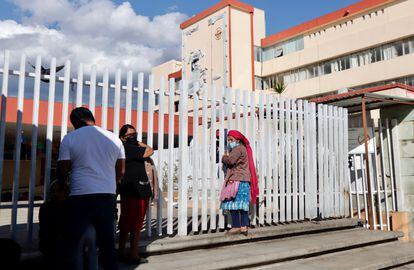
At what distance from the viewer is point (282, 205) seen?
6.59 meters

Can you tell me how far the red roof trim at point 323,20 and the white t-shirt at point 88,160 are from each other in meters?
28.8

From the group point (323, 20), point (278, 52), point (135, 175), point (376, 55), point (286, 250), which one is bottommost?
point (286, 250)

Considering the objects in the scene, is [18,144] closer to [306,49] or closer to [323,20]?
[323,20]

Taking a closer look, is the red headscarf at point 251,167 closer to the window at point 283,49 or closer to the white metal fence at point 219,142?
the white metal fence at point 219,142

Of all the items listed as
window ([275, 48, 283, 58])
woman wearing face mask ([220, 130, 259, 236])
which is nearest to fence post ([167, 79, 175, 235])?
woman wearing face mask ([220, 130, 259, 236])

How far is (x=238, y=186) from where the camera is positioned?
221 inches

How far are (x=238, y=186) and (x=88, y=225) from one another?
2.70 m

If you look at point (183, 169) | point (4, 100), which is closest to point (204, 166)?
point (183, 169)

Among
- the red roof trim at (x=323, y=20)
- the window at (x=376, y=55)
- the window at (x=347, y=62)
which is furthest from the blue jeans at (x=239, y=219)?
the red roof trim at (x=323, y=20)

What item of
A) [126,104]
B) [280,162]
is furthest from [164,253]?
[280,162]

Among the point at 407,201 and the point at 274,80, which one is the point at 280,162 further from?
the point at 274,80

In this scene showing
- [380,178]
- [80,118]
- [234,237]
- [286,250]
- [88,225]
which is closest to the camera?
[88,225]

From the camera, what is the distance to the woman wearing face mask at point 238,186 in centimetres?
559

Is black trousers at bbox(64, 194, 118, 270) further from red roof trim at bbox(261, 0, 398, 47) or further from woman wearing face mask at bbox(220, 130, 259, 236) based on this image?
red roof trim at bbox(261, 0, 398, 47)
